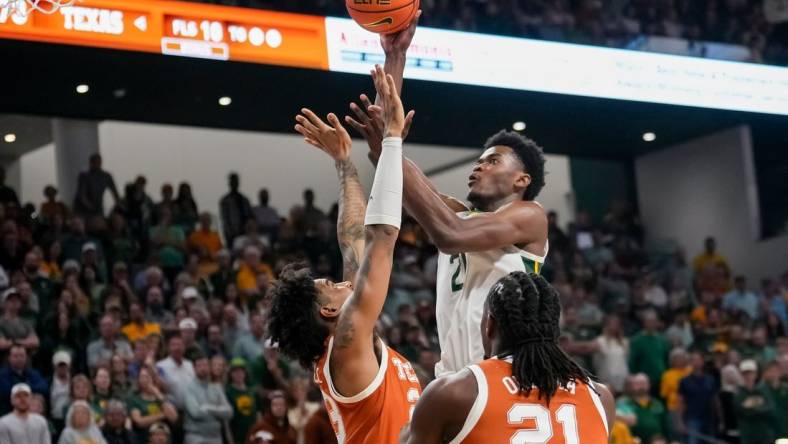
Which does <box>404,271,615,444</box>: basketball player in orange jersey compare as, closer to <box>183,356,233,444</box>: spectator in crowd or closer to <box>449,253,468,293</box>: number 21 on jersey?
<box>449,253,468,293</box>: number 21 on jersey

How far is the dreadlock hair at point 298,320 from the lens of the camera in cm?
471

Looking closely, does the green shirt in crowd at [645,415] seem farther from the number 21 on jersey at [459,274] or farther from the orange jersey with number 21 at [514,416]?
the orange jersey with number 21 at [514,416]

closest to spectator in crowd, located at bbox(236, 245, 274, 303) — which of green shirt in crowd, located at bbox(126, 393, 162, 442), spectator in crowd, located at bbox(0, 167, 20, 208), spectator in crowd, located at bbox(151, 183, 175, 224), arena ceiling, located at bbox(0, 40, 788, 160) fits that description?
spectator in crowd, located at bbox(151, 183, 175, 224)

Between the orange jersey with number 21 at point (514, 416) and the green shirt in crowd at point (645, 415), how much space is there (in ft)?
29.6

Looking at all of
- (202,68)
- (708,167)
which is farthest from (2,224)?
(708,167)

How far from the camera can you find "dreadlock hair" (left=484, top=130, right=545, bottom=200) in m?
5.31

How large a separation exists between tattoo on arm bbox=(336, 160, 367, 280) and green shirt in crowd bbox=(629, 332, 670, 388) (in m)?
9.34

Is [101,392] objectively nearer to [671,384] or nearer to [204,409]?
[204,409]

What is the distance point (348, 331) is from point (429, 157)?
641 inches

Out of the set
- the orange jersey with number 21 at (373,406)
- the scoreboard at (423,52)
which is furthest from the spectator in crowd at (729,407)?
the orange jersey with number 21 at (373,406)

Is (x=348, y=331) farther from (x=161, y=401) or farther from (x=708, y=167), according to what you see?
(x=708, y=167)

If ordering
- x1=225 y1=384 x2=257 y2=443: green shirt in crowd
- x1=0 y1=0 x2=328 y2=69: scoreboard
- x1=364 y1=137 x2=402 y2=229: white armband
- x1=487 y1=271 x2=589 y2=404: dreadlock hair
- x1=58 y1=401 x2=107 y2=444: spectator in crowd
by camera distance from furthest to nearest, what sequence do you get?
1. x1=0 y1=0 x2=328 y2=69: scoreboard
2. x1=225 y1=384 x2=257 y2=443: green shirt in crowd
3. x1=58 y1=401 x2=107 y2=444: spectator in crowd
4. x1=364 y1=137 x2=402 y2=229: white armband
5. x1=487 y1=271 x2=589 y2=404: dreadlock hair

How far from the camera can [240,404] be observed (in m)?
11.5

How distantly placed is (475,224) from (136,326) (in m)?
7.91
